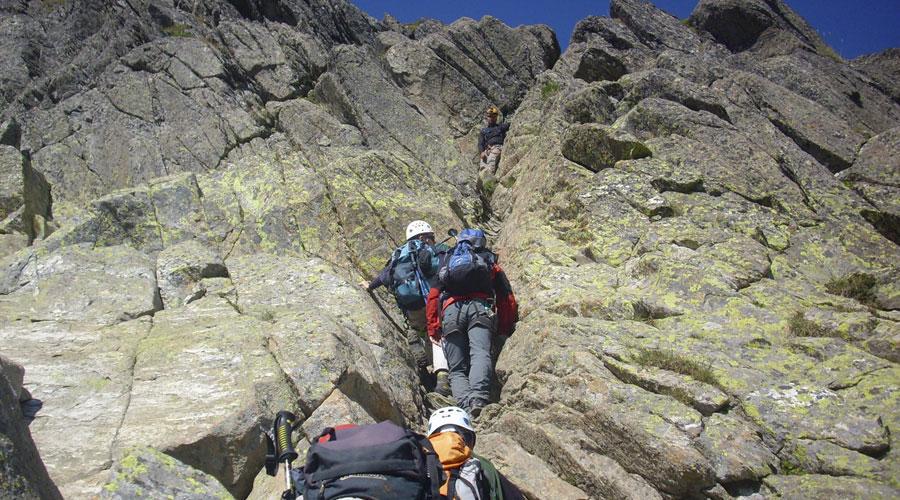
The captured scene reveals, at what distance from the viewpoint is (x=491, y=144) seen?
2734 cm

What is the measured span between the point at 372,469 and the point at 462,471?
183 centimetres

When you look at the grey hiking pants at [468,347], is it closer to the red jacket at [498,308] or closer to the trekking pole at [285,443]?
the red jacket at [498,308]

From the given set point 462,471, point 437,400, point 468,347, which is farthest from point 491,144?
point 462,471

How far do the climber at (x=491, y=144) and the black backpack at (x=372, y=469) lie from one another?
750 inches

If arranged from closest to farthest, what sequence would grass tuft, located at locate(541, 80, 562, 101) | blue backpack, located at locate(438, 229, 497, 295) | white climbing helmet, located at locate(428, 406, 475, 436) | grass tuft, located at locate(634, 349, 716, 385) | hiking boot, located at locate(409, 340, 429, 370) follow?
white climbing helmet, located at locate(428, 406, 475, 436), grass tuft, located at locate(634, 349, 716, 385), blue backpack, located at locate(438, 229, 497, 295), hiking boot, located at locate(409, 340, 429, 370), grass tuft, located at locate(541, 80, 562, 101)

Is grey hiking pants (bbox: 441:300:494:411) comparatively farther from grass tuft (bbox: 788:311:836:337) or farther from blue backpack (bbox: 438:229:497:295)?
grass tuft (bbox: 788:311:836:337)

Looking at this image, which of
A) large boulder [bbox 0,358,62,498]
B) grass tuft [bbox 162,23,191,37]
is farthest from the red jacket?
grass tuft [bbox 162,23,191,37]

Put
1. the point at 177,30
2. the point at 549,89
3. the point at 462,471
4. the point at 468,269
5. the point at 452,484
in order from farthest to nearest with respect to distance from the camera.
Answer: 1. the point at 177,30
2. the point at 549,89
3. the point at 468,269
4. the point at 462,471
5. the point at 452,484

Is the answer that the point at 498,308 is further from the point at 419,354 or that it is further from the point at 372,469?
the point at 372,469

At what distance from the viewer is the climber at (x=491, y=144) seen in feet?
87.6

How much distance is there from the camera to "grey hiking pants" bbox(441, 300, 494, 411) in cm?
1435

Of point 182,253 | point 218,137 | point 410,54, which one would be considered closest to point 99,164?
point 218,137

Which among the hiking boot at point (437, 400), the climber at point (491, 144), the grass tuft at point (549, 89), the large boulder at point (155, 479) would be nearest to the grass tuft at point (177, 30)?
the climber at point (491, 144)

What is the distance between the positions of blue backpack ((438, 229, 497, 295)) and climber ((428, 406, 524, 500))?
17.7ft
